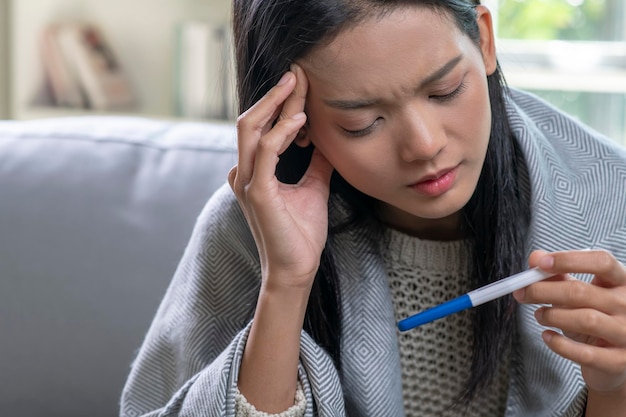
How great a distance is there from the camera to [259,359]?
1193 millimetres

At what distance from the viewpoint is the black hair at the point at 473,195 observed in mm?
1119

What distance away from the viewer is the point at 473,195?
1.29 m

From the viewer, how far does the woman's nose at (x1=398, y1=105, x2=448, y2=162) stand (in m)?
1.06

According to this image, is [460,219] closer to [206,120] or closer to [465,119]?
[465,119]

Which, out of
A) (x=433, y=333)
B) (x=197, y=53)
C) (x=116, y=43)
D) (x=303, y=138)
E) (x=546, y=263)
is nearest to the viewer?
(x=546, y=263)

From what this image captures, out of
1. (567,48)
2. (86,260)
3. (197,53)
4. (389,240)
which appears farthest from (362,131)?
(567,48)

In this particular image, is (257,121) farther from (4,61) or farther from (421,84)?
(4,61)

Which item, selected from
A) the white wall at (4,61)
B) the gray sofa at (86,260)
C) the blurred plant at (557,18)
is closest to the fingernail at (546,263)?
the gray sofa at (86,260)

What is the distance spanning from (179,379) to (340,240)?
0.30m

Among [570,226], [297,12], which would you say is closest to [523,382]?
[570,226]

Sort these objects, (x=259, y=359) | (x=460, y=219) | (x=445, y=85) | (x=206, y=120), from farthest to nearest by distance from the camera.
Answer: (x=206, y=120)
(x=460, y=219)
(x=259, y=359)
(x=445, y=85)

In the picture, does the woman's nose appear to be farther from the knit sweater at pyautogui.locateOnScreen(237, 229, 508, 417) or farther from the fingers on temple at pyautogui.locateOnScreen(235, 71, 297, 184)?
the knit sweater at pyautogui.locateOnScreen(237, 229, 508, 417)

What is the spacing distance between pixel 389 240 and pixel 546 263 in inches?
15.2

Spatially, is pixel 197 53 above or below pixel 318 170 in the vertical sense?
below
